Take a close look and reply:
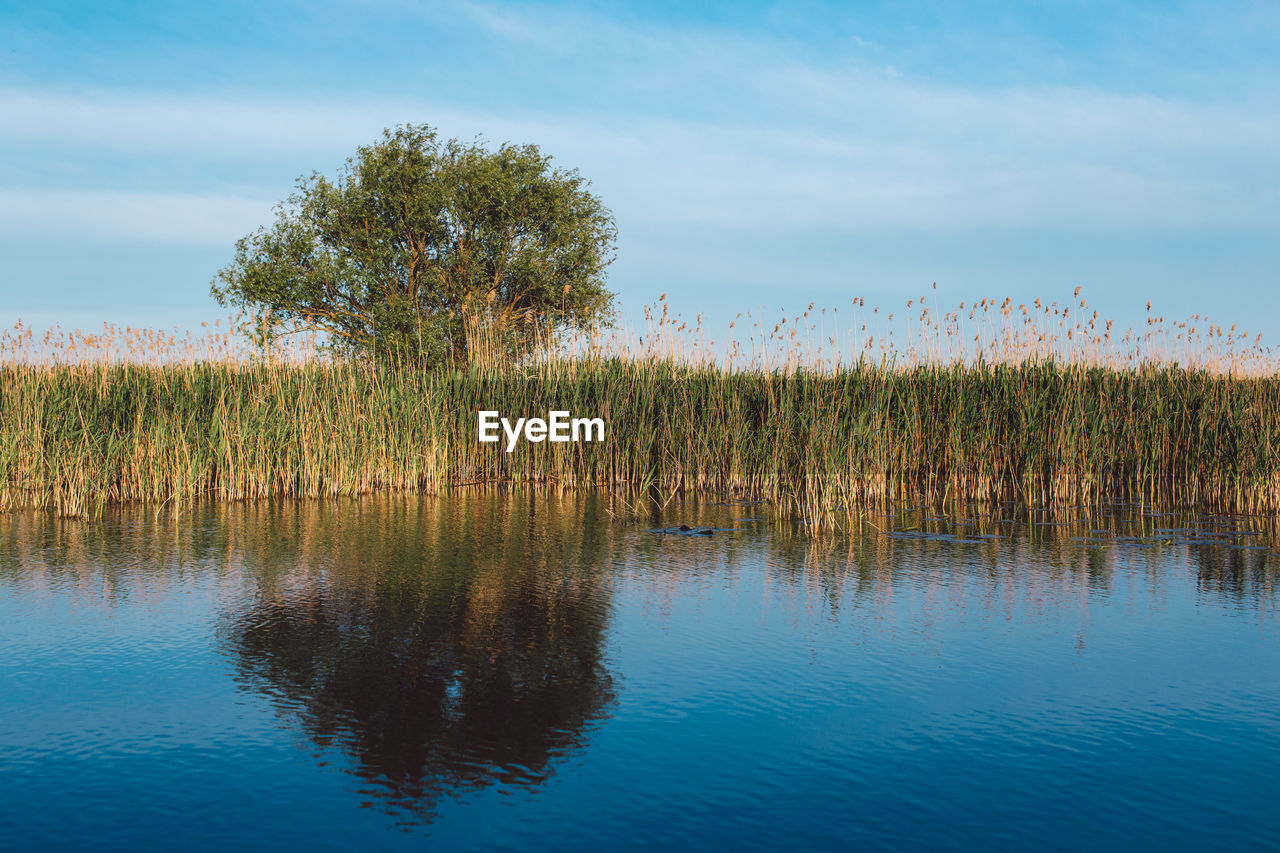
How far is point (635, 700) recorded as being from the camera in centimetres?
407

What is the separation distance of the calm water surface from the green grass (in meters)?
4.21

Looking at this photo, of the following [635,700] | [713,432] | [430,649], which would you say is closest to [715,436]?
[713,432]

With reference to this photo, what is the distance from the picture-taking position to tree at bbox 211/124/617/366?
30.8 m

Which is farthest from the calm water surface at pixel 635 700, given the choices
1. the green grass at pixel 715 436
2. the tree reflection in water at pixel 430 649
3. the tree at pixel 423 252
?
the tree at pixel 423 252

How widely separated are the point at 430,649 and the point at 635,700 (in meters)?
1.36

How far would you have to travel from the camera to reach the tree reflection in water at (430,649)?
356 cm

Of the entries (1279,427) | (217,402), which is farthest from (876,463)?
(217,402)

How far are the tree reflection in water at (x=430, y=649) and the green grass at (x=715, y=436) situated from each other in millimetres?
3907

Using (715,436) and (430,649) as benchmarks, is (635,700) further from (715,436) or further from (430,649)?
(715,436)

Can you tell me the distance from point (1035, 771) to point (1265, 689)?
176 centimetres

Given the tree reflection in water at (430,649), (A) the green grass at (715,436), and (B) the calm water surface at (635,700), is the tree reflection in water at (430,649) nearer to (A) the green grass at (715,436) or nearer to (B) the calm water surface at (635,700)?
(B) the calm water surface at (635,700)

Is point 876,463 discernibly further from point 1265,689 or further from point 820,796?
point 820,796

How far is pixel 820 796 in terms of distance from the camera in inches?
126

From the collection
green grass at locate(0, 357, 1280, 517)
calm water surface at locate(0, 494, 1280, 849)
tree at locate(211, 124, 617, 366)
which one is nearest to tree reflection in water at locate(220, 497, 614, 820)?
calm water surface at locate(0, 494, 1280, 849)
